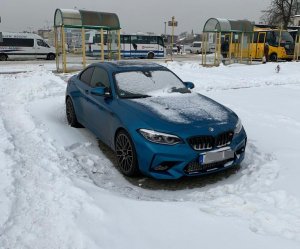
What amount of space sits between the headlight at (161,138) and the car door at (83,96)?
204 centimetres

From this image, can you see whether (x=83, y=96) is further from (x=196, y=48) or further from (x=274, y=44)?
(x=196, y=48)

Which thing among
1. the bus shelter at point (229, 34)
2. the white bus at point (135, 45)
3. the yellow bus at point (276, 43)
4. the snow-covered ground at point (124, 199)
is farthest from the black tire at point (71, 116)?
the white bus at point (135, 45)

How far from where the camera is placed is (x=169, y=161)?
14.3ft

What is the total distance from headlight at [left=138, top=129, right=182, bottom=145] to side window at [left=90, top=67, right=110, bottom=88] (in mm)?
1599

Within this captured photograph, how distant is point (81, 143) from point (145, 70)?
66.0 inches

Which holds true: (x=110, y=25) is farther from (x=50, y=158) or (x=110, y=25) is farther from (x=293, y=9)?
(x=293, y=9)

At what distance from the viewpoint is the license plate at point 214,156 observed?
4.38 meters

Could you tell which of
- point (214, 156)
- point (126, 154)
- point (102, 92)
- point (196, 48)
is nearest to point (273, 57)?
point (102, 92)

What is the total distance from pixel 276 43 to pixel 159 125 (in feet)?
80.7

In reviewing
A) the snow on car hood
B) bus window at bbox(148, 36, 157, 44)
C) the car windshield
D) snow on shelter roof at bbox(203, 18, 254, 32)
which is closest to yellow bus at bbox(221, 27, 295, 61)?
snow on shelter roof at bbox(203, 18, 254, 32)

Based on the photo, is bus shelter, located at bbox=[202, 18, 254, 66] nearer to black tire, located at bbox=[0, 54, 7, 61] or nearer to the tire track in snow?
black tire, located at bbox=[0, 54, 7, 61]

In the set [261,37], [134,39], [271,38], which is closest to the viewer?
[271,38]

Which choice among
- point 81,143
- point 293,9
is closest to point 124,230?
point 81,143

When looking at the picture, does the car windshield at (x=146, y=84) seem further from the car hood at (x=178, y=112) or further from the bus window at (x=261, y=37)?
the bus window at (x=261, y=37)
